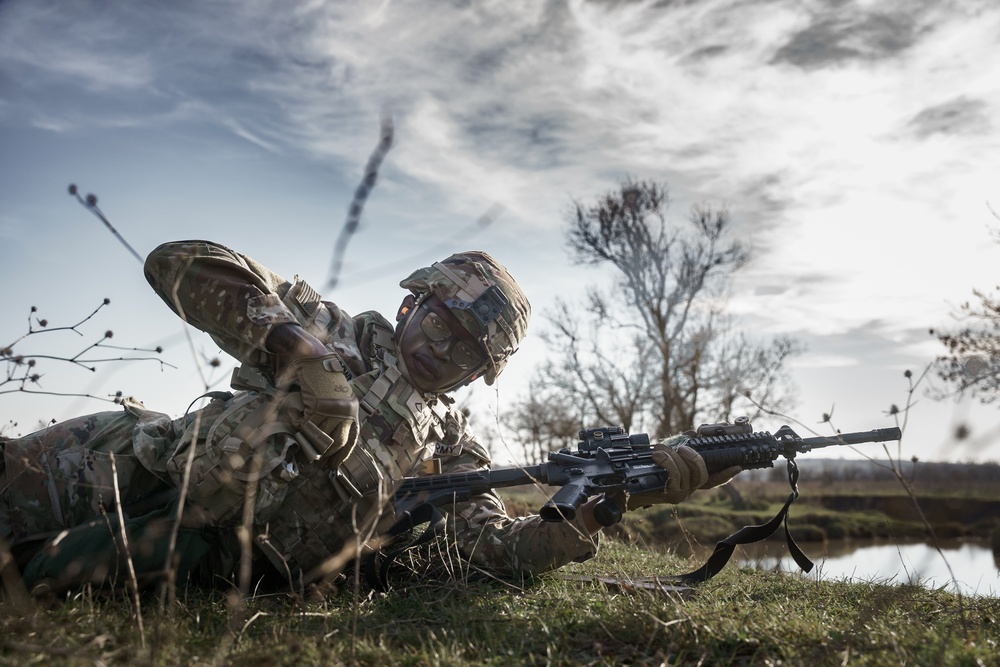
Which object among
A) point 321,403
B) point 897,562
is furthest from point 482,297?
point 897,562

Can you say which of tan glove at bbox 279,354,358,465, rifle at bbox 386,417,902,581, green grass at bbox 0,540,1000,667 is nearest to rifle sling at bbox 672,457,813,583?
rifle at bbox 386,417,902,581

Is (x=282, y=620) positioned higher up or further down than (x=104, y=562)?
further down

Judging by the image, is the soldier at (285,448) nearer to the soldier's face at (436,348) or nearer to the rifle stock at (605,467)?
the soldier's face at (436,348)

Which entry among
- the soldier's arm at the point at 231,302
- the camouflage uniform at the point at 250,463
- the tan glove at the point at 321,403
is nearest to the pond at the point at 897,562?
the camouflage uniform at the point at 250,463

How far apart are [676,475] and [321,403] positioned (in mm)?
2168

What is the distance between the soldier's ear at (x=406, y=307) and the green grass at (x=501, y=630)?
160cm

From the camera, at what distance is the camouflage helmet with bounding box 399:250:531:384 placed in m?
4.22

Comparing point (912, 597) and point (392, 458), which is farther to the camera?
point (392, 458)

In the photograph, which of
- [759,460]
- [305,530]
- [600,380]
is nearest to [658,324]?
[600,380]

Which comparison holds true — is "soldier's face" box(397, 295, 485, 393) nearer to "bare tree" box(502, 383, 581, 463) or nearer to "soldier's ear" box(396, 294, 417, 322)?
"soldier's ear" box(396, 294, 417, 322)

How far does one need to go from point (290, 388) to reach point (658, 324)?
59.6ft

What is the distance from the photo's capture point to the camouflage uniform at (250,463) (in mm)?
3311

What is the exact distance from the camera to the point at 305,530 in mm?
3742

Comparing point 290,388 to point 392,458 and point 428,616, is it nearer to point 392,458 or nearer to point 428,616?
point 392,458
